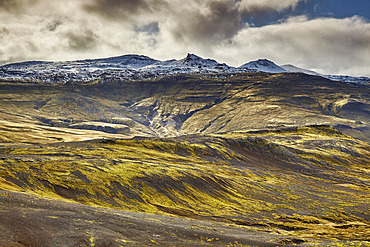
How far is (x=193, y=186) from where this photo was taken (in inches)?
3201

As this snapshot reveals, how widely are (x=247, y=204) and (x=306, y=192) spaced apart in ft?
108

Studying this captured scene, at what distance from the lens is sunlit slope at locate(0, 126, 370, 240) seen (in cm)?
5798

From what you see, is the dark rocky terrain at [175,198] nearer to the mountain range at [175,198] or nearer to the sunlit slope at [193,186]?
the mountain range at [175,198]

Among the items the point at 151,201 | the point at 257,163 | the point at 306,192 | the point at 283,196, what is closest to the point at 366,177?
the point at 257,163

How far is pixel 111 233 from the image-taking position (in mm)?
31766

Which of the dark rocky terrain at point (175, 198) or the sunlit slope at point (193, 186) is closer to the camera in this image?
the dark rocky terrain at point (175, 198)

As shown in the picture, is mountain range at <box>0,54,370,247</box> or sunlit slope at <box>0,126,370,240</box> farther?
sunlit slope at <box>0,126,370,240</box>

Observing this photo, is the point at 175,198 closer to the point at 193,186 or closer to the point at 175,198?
the point at 175,198

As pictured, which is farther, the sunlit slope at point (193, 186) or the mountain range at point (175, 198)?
the sunlit slope at point (193, 186)

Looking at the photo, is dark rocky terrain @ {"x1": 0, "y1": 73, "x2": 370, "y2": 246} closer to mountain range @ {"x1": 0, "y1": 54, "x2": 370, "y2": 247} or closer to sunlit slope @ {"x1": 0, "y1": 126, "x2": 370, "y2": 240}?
mountain range @ {"x1": 0, "y1": 54, "x2": 370, "y2": 247}

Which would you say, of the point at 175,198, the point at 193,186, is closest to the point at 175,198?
the point at 175,198

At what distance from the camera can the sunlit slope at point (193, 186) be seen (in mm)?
57984

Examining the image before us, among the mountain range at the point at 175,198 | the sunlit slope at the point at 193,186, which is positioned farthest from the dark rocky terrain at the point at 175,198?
the sunlit slope at the point at 193,186

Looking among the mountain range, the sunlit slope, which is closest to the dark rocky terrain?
the mountain range
